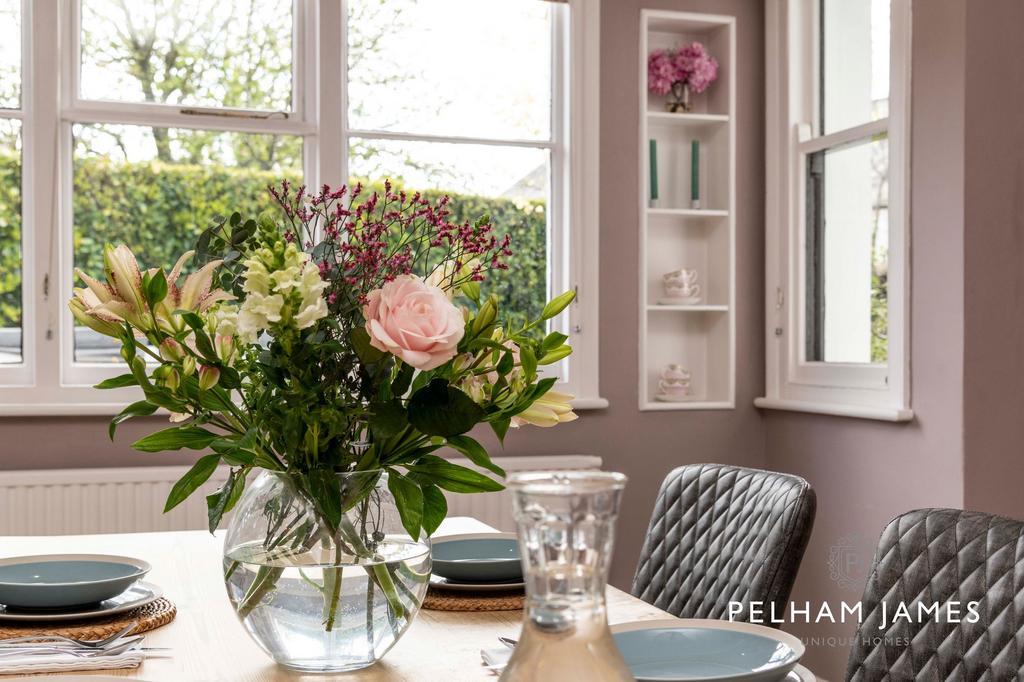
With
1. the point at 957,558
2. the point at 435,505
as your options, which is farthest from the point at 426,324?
the point at 957,558

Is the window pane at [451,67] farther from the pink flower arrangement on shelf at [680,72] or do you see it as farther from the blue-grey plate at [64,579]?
the blue-grey plate at [64,579]

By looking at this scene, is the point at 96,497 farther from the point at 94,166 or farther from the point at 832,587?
the point at 832,587

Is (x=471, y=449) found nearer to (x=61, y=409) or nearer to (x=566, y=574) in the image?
(x=566, y=574)

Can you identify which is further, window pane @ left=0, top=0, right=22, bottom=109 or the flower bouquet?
window pane @ left=0, top=0, right=22, bottom=109

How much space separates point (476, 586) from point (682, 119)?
2.50m

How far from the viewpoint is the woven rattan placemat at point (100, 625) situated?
4.50 feet

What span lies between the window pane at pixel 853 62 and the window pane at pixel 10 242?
2.51 metres

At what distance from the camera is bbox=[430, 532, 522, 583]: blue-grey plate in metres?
1.62

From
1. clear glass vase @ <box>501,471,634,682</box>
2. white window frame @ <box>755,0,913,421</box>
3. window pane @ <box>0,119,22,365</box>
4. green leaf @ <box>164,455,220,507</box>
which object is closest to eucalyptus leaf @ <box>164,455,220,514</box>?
green leaf @ <box>164,455,220,507</box>

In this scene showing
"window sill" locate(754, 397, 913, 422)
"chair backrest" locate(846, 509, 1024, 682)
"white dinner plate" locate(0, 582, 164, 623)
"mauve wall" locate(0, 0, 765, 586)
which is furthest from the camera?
"mauve wall" locate(0, 0, 765, 586)

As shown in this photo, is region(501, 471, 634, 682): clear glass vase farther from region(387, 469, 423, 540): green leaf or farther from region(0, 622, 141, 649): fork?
region(0, 622, 141, 649): fork

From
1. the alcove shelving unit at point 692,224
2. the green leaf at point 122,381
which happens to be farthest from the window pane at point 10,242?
the green leaf at point 122,381

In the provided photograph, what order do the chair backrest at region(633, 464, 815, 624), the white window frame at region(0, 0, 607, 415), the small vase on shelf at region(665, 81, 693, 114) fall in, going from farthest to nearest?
the small vase on shelf at region(665, 81, 693, 114) < the white window frame at region(0, 0, 607, 415) < the chair backrest at region(633, 464, 815, 624)

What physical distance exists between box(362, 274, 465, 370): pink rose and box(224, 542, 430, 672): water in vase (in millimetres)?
242
